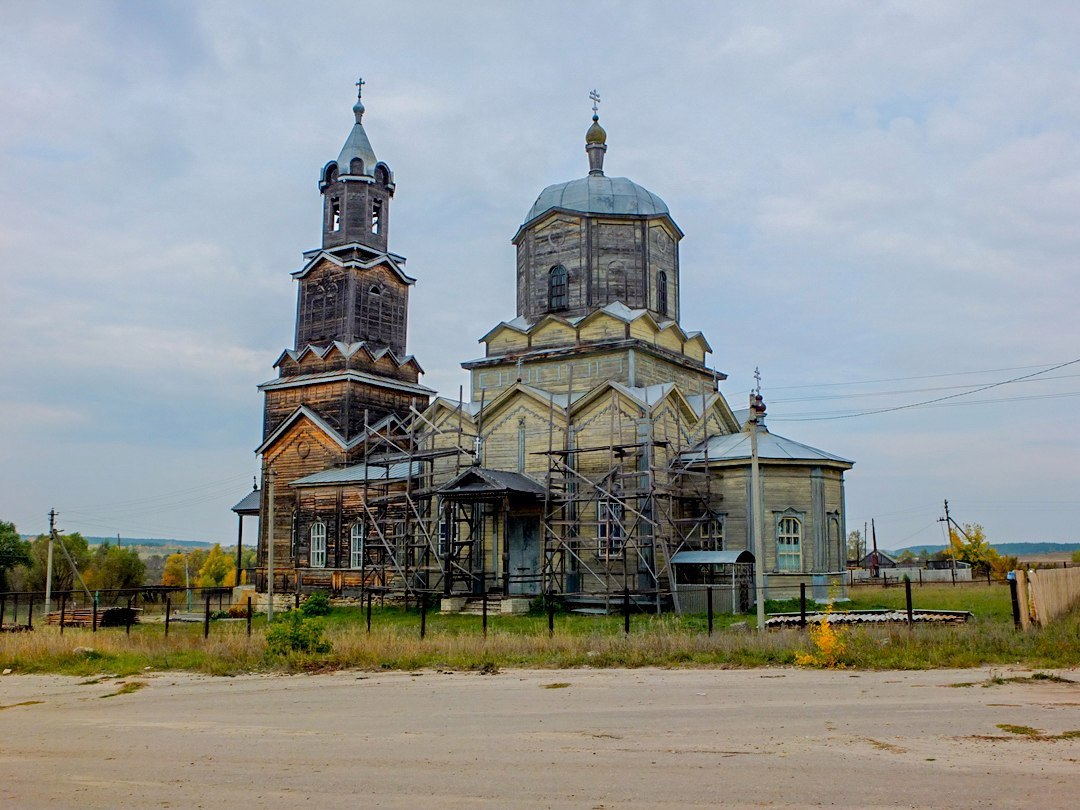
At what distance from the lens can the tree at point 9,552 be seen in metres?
49.4

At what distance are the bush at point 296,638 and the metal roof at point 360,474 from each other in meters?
15.4

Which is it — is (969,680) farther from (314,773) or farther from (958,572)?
(958,572)

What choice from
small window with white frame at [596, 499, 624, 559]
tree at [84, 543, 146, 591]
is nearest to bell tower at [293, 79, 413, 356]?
small window with white frame at [596, 499, 624, 559]

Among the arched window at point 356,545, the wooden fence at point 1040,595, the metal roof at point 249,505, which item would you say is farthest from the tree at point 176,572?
the wooden fence at point 1040,595

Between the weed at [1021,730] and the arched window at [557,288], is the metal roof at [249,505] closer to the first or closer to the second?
the arched window at [557,288]

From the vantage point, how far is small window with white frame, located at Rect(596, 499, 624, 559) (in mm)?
25453

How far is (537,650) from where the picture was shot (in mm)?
15609

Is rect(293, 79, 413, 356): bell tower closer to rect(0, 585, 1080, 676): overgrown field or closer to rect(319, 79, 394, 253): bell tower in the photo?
rect(319, 79, 394, 253): bell tower

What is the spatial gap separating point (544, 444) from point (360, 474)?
326 inches

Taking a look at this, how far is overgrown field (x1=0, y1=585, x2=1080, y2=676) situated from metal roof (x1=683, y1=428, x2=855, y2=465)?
881cm

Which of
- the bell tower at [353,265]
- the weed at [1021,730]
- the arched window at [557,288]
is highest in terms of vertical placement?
the bell tower at [353,265]

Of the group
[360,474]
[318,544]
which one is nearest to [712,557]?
[360,474]

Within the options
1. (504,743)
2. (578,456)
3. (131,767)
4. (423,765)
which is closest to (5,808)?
(131,767)

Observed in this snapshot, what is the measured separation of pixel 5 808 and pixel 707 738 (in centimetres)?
577
